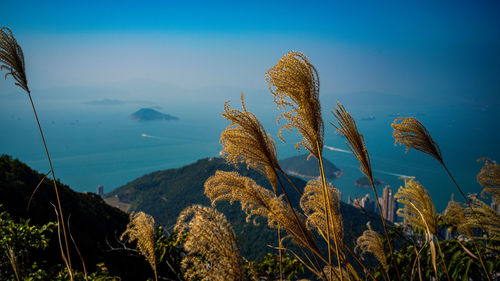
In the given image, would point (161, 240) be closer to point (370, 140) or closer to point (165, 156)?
point (165, 156)

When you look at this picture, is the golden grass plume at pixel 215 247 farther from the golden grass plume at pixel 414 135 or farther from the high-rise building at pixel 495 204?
the high-rise building at pixel 495 204

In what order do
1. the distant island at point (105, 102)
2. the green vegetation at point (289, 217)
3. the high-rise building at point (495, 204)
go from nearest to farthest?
the green vegetation at point (289, 217) → the high-rise building at point (495, 204) → the distant island at point (105, 102)

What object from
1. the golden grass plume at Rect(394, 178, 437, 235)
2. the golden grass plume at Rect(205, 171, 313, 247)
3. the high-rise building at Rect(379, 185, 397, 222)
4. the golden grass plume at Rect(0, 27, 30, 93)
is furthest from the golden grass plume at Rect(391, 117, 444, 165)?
the high-rise building at Rect(379, 185, 397, 222)

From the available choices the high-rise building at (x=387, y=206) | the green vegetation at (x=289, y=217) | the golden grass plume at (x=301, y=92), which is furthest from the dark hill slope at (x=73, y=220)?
the high-rise building at (x=387, y=206)

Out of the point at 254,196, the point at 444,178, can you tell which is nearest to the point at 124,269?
the point at 254,196

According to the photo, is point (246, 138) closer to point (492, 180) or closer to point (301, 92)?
point (301, 92)

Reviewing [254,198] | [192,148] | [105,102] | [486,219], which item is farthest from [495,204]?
[105,102]
